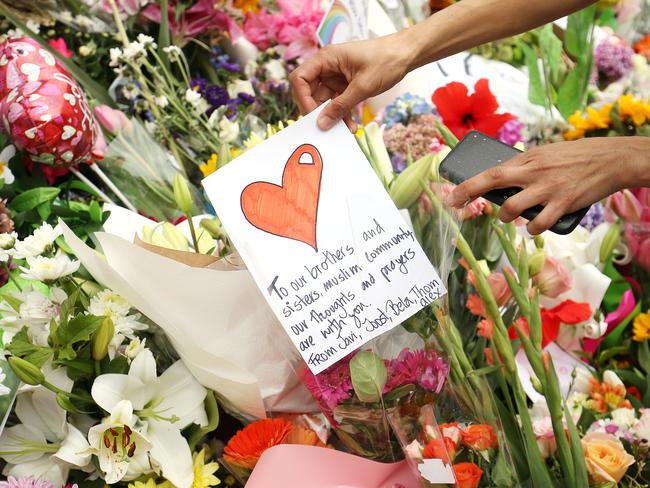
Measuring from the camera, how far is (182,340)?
851 mm

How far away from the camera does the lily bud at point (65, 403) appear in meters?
0.80

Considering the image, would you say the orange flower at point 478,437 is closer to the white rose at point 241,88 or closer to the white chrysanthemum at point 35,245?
the white chrysanthemum at point 35,245

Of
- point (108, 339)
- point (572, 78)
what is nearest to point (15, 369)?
point (108, 339)

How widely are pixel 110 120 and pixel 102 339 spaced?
589 millimetres

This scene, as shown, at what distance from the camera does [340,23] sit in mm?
1442

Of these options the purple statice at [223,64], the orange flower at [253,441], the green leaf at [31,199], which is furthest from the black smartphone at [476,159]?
the purple statice at [223,64]

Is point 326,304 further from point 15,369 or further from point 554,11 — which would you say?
point 554,11

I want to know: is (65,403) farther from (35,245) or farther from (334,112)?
(334,112)

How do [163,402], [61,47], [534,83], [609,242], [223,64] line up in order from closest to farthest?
[163,402] → [609,242] → [61,47] → [223,64] → [534,83]

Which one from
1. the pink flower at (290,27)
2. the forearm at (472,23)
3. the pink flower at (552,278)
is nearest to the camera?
the forearm at (472,23)

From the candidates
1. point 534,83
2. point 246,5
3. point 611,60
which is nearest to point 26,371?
point 246,5

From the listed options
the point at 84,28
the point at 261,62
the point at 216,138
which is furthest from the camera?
the point at 261,62

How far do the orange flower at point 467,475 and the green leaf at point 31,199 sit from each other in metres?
0.69

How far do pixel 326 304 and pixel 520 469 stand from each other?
0.34 m
